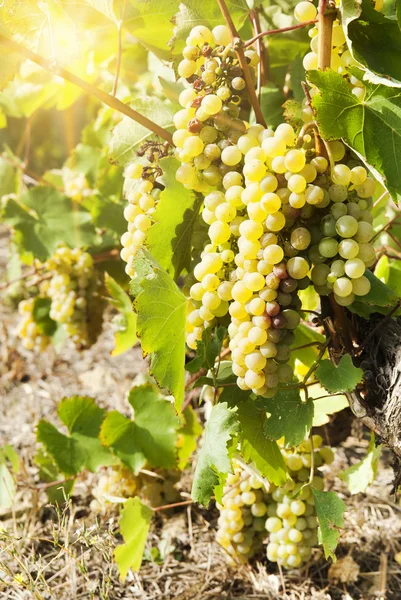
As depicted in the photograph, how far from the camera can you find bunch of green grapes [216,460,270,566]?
128cm

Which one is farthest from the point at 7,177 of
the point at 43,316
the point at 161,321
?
the point at 161,321

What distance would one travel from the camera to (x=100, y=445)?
150cm

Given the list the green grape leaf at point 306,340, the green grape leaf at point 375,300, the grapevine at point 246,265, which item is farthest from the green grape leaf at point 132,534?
the green grape leaf at point 375,300

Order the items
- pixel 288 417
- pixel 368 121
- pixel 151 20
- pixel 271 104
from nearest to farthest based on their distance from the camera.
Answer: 1. pixel 368 121
2. pixel 288 417
3. pixel 151 20
4. pixel 271 104

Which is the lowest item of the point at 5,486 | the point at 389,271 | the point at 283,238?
the point at 5,486

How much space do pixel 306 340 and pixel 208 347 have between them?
29cm

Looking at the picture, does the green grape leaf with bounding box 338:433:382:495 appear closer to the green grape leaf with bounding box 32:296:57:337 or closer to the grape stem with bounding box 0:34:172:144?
the grape stem with bounding box 0:34:172:144

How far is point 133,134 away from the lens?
123 centimetres

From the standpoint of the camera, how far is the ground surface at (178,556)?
1234mm

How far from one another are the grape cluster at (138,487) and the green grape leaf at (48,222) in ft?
2.24

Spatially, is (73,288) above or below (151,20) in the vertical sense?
below

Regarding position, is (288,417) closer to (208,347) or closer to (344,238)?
(208,347)

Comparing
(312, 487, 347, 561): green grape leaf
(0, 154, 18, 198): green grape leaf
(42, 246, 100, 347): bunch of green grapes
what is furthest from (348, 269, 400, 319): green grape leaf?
(0, 154, 18, 198): green grape leaf

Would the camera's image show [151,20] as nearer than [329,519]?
No
